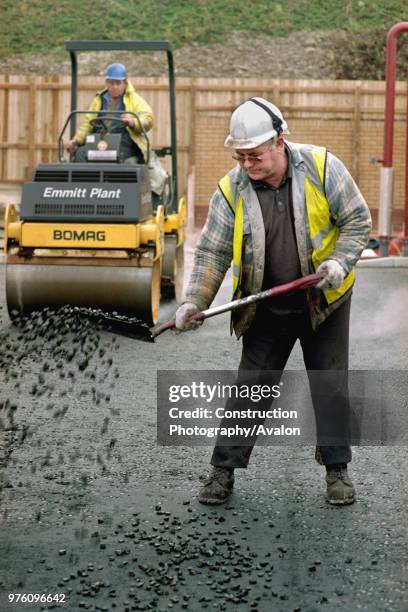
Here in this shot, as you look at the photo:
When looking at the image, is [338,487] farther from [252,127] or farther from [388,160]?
[388,160]

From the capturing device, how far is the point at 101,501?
536cm

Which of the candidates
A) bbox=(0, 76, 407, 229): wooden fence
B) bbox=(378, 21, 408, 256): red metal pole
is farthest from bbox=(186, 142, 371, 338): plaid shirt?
bbox=(0, 76, 407, 229): wooden fence

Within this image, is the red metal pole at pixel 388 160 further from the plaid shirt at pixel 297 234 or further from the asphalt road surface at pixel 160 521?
the plaid shirt at pixel 297 234

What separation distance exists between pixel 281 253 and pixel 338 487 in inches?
45.9

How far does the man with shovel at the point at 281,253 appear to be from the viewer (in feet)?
16.2

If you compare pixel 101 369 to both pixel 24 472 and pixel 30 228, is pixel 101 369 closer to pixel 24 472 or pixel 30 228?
pixel 30 228

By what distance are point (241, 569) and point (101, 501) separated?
112 centimetres

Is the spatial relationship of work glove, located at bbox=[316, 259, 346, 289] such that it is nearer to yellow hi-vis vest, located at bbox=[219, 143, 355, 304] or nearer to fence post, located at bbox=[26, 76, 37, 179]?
yellow hi-vis vest, located at bbox=[219, 143, 355, 304]

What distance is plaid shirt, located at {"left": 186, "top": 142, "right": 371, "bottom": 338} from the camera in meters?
5.01

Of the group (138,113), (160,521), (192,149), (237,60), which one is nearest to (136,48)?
(138,113)

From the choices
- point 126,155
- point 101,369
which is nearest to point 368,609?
point 101,369

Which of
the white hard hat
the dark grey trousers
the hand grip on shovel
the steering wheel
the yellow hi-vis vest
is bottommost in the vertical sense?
the dark grey trousers

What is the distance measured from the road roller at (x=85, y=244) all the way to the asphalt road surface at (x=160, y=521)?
5.95 feet

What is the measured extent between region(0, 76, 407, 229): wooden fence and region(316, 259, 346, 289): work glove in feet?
53.4
